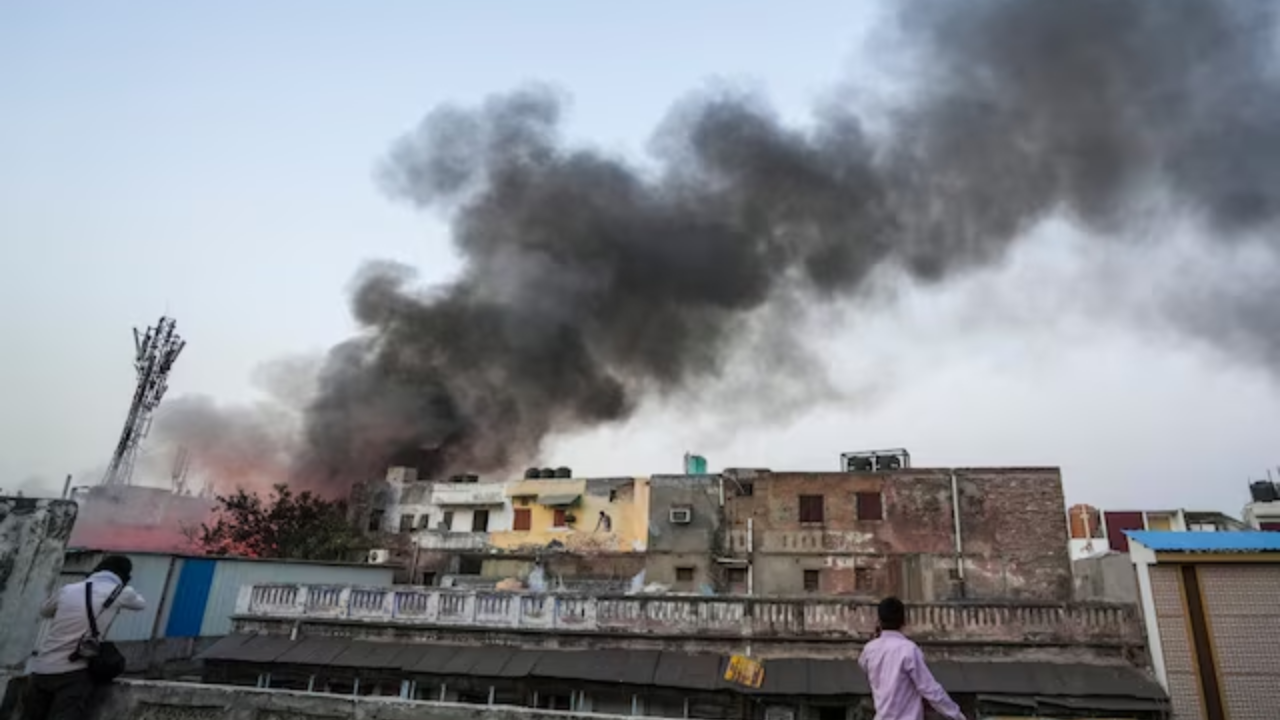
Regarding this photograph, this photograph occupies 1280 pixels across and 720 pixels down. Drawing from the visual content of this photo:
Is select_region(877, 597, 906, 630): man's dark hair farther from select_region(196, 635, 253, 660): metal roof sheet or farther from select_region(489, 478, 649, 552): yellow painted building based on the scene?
select_region(489, 478, 649, 552): yellow painted building

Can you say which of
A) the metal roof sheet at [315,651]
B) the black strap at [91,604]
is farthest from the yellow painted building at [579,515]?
the black strap at [91,604]

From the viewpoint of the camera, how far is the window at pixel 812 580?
29.6 m

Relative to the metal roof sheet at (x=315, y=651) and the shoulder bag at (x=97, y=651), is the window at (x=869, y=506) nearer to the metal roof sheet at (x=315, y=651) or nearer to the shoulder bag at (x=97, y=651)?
the metal roof sheet at (x=315, y=651)

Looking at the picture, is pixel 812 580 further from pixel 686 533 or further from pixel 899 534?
pixel 686 533

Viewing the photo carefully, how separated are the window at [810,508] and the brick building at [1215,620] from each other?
15022 millimetres

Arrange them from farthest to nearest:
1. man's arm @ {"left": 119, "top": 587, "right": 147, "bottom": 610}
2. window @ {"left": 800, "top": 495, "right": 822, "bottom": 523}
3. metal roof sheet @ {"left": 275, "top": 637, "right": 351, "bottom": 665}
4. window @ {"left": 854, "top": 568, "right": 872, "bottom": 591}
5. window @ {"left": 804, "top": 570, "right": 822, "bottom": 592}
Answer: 1. window @ {"left": 800, "top": 495, "right": 822, "bottom": 523}
2. window @ {"left": 804, "top": 570, "right": 822, "bottom": 592}
3. window @ {"left": 854, "top": 568, "right": 872, "bottom": 591}
4. metal roof sheet @ {"left": 275, "top": 637, "right": 351, "bottom": 665}
5. man's arm @ {"left": 119, "top": 587, "right": 147, "bottom": 610}

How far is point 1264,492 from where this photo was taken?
44.5 metres

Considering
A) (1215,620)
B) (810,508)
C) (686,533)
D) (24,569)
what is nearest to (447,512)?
(686,533)

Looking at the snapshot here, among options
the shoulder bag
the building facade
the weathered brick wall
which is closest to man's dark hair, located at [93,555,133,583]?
the shoulder bag

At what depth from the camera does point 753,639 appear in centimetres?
1897

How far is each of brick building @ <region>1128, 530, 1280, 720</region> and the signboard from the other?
8718mm

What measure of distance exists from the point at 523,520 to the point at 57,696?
29.8 m

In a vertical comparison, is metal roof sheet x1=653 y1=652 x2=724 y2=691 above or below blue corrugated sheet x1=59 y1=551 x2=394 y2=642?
below

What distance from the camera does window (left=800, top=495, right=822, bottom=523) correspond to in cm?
3058
